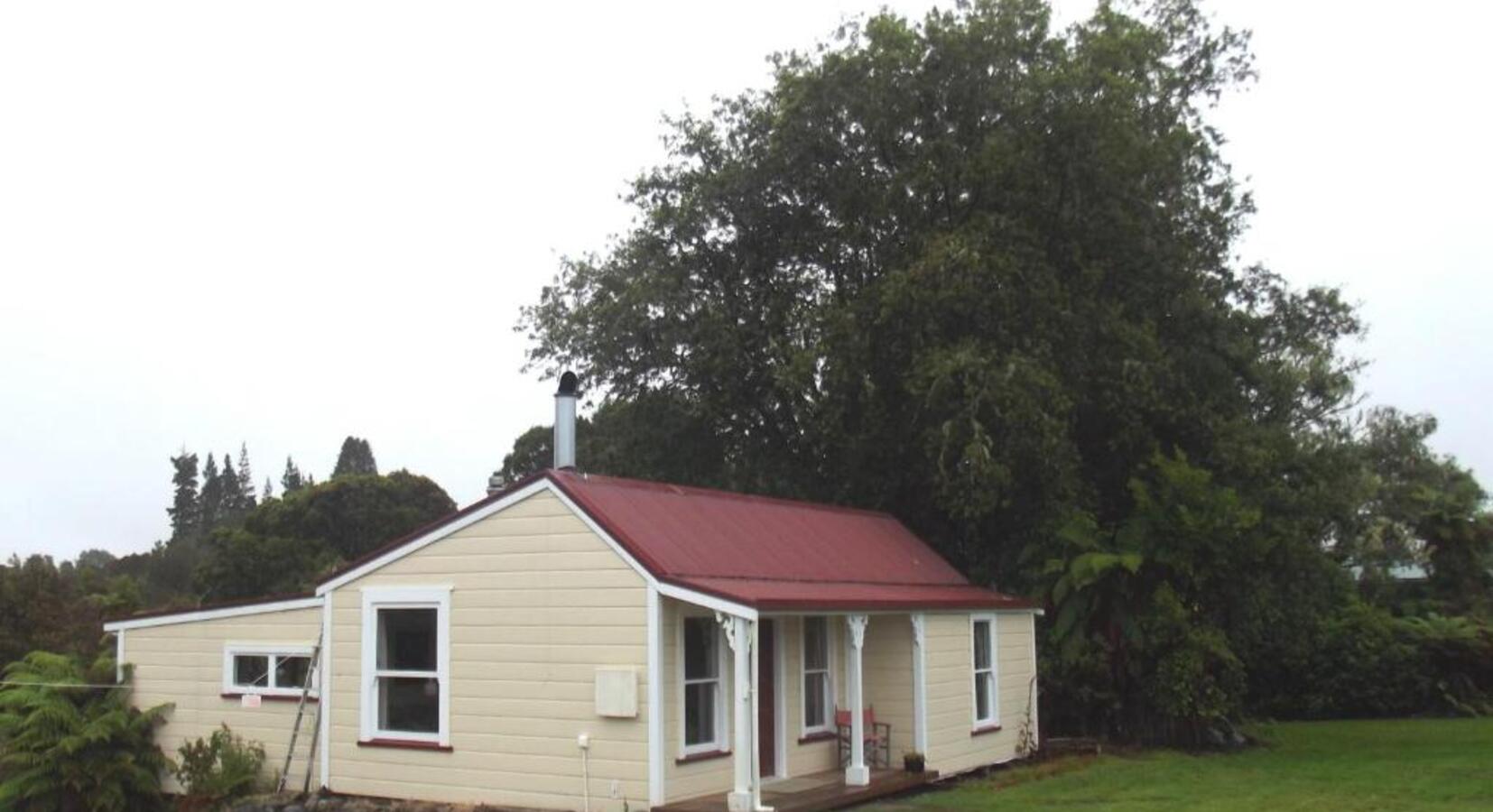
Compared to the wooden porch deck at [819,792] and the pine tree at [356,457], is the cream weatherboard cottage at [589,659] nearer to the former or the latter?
the wooden porch deck at [819,792]

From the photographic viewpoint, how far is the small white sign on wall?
1363 centimetres

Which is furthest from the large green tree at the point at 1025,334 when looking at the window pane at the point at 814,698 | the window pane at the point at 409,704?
the window pane at the point at 409,704

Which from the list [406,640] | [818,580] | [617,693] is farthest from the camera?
[818,580]

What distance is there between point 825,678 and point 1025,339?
8110 mm

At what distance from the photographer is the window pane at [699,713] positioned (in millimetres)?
14320

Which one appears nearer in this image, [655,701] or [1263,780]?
[655,701]

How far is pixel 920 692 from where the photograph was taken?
1716 cm

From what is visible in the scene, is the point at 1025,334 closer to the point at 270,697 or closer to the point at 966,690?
the point at 966,690

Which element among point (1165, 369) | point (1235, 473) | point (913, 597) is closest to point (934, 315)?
point (1165, 369)

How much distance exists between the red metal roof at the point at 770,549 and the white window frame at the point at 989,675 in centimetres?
31

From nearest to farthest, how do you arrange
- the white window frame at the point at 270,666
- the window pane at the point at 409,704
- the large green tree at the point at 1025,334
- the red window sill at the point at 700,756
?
the red window sill at the point at 700,756 → the window pane at the point at 409,704 → the white window frame at the point at 270,666 → the large green tree at the point at 1025,334

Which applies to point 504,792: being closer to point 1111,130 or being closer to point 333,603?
point 333,603

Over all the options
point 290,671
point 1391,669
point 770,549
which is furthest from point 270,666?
point 1391,669

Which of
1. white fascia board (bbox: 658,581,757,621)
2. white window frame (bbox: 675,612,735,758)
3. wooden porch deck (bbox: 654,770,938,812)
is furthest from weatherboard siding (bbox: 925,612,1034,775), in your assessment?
white fascia board (bbox: 658,581,757,621)
